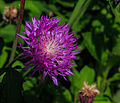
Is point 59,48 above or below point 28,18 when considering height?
below

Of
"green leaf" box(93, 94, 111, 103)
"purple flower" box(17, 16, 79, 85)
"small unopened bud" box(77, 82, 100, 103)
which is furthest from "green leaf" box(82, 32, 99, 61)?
"purple flower" box(17, 16, 79, 85)

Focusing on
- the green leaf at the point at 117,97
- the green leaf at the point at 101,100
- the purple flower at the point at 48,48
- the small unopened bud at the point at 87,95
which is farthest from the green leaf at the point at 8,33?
the green leaf at the point at 117,97

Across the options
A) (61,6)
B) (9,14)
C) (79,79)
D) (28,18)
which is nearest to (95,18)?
(61,6)

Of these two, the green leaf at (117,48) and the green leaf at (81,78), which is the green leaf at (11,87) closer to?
the green leaf at (81,78)

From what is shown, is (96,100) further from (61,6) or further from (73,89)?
(61,6)

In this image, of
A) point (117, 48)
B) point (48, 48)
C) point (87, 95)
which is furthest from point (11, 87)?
point (117, 48)

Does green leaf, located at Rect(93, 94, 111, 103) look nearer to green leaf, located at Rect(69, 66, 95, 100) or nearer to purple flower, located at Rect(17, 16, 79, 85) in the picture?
green leaf, located at Rect(69, 66, 95, 100)

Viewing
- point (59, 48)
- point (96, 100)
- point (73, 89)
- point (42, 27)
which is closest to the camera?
point (42, 27)
